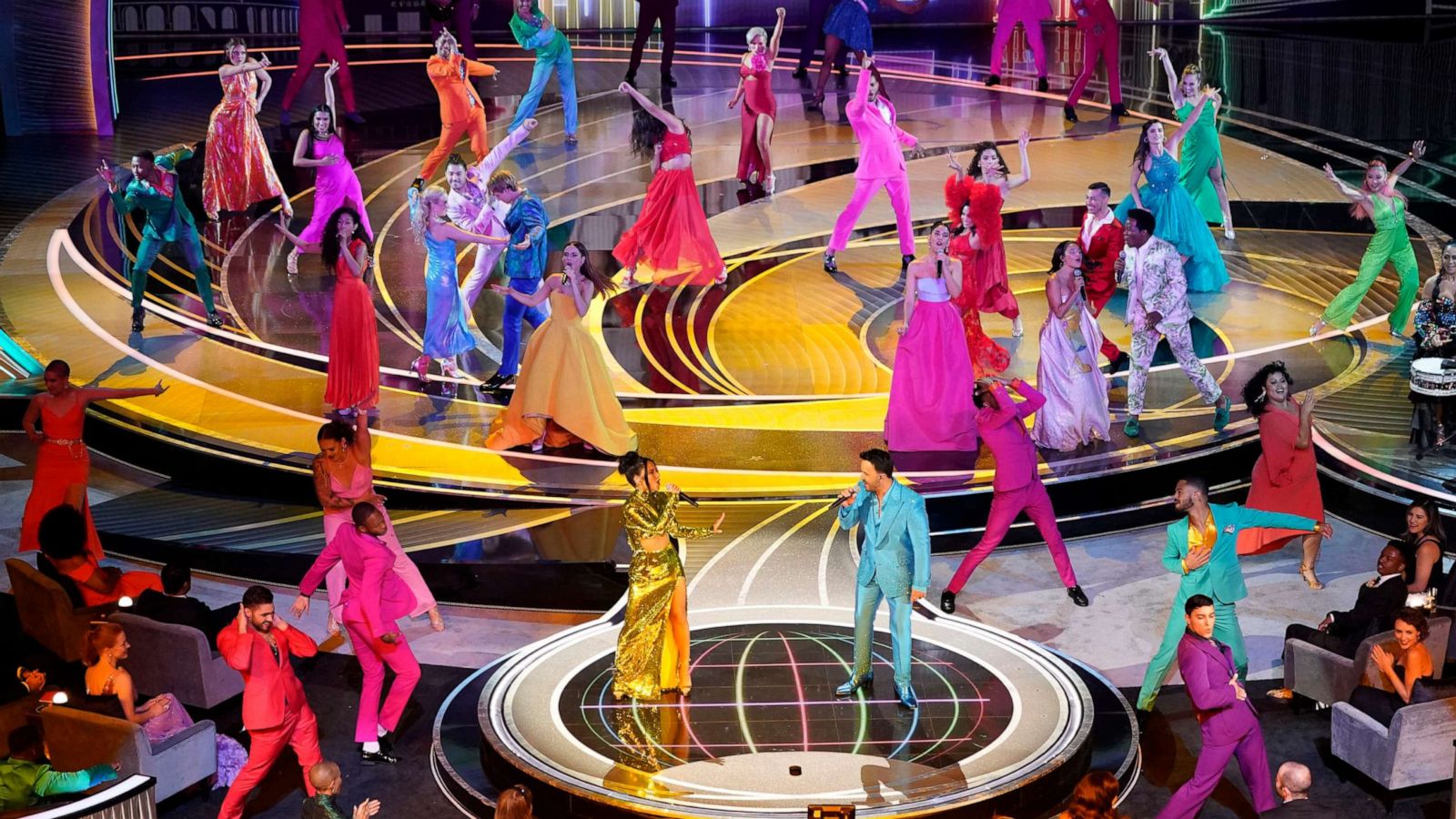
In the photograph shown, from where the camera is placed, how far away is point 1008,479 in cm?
844

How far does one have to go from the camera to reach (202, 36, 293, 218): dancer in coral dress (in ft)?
45.1

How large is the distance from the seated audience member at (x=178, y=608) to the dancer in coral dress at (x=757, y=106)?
21.6 ft

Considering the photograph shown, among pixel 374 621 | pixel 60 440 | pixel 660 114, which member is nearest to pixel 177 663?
pixel 374 621

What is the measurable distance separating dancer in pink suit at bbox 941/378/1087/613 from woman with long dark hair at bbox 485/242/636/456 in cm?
243

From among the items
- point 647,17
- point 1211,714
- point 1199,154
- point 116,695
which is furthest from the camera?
point 647,17

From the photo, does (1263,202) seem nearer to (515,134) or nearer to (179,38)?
(515,134)

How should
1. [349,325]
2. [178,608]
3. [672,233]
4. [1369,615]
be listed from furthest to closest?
1. [672,233]
2. [349,325]
3. [178,608]
4. [1369,615]

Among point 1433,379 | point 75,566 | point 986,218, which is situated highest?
point 986,218

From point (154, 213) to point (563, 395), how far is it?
3.39 metres

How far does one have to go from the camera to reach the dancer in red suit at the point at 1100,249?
10.7 meters

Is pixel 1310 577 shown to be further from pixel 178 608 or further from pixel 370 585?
pixel 178 608

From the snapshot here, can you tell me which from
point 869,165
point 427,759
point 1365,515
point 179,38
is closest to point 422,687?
point 427,759

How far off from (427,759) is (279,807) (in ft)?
2.05

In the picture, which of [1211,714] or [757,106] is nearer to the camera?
[1211,714]
